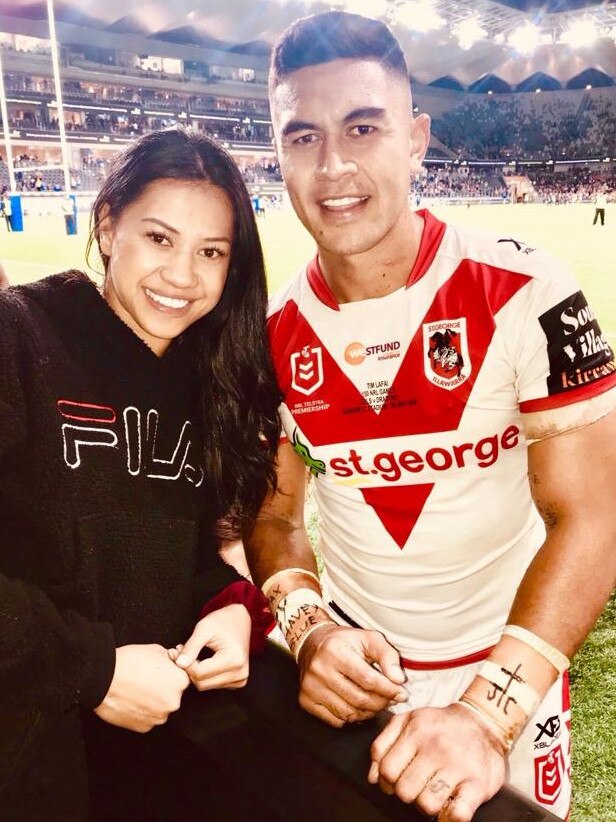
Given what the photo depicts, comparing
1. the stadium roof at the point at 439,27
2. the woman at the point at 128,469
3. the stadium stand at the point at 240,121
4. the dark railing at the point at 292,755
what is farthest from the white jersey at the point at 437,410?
the stadium roof at the point at 439,27

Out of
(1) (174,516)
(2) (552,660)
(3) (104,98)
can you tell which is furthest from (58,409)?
(3) (104,98)

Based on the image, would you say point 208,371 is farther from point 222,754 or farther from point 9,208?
point 9,208

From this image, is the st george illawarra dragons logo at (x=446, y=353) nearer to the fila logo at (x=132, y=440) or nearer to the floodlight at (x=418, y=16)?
the fila logo at (x=132, y=440)

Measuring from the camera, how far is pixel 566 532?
150 centimetres

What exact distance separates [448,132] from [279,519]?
57545mm

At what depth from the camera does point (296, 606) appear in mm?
1621

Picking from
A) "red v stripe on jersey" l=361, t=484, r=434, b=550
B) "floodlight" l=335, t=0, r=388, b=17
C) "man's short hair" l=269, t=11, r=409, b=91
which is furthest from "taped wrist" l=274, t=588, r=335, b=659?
"floodlight" l=335, t=0, r=388, b=17

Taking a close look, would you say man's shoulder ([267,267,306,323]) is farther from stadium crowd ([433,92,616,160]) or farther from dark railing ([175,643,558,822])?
stadium crowd ([433,92,616,160])

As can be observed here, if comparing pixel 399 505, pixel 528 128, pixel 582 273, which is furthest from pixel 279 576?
pixel 528 128

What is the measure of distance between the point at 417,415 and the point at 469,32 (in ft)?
179

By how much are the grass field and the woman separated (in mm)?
823

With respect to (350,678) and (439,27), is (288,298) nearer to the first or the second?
(350,678)

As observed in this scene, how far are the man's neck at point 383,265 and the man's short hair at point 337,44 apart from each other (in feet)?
1.46

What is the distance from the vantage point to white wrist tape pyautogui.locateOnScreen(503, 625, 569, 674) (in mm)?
1355
